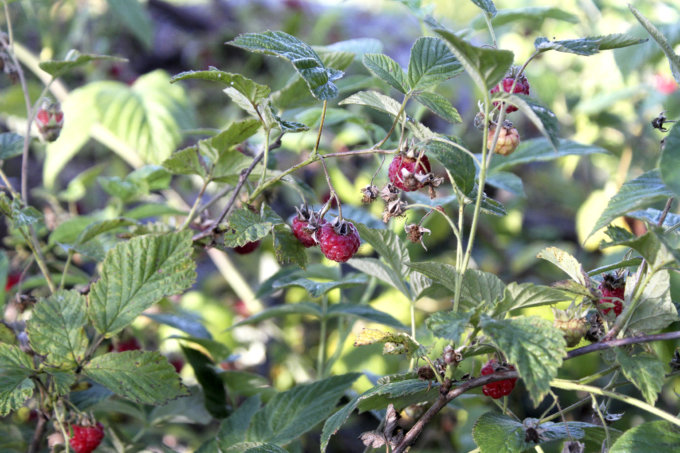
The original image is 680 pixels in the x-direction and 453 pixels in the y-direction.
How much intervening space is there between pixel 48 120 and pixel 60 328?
0.29 m

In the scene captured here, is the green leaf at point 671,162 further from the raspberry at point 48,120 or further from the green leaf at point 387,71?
the raspberry at point 48,120

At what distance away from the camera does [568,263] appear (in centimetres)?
54

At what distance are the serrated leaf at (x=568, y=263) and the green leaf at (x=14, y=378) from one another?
51 centimetres

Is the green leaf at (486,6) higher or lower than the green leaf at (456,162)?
higher

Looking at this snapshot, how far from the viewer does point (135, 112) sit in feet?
4.62

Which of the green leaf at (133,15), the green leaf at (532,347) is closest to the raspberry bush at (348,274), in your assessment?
the green leaf at (532,347)

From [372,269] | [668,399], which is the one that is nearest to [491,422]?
[372,269]

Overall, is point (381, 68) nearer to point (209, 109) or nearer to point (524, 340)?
point (524, 340)

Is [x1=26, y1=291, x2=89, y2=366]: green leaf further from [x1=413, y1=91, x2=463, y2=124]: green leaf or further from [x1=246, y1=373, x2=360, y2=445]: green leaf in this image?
[x1=413, y1=91, x2=463, y2=124]: green leaf

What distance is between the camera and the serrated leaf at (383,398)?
530mm

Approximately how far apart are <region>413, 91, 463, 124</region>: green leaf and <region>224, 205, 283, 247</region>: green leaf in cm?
19

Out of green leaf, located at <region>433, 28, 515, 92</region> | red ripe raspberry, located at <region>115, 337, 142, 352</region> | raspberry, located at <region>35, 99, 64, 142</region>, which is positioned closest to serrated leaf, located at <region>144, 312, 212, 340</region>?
red ripe raspberry, located at <region>115, 337, 142, 352</region>

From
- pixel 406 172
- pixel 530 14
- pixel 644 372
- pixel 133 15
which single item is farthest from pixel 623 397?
pixel 133 15

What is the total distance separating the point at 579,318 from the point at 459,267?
11cm
